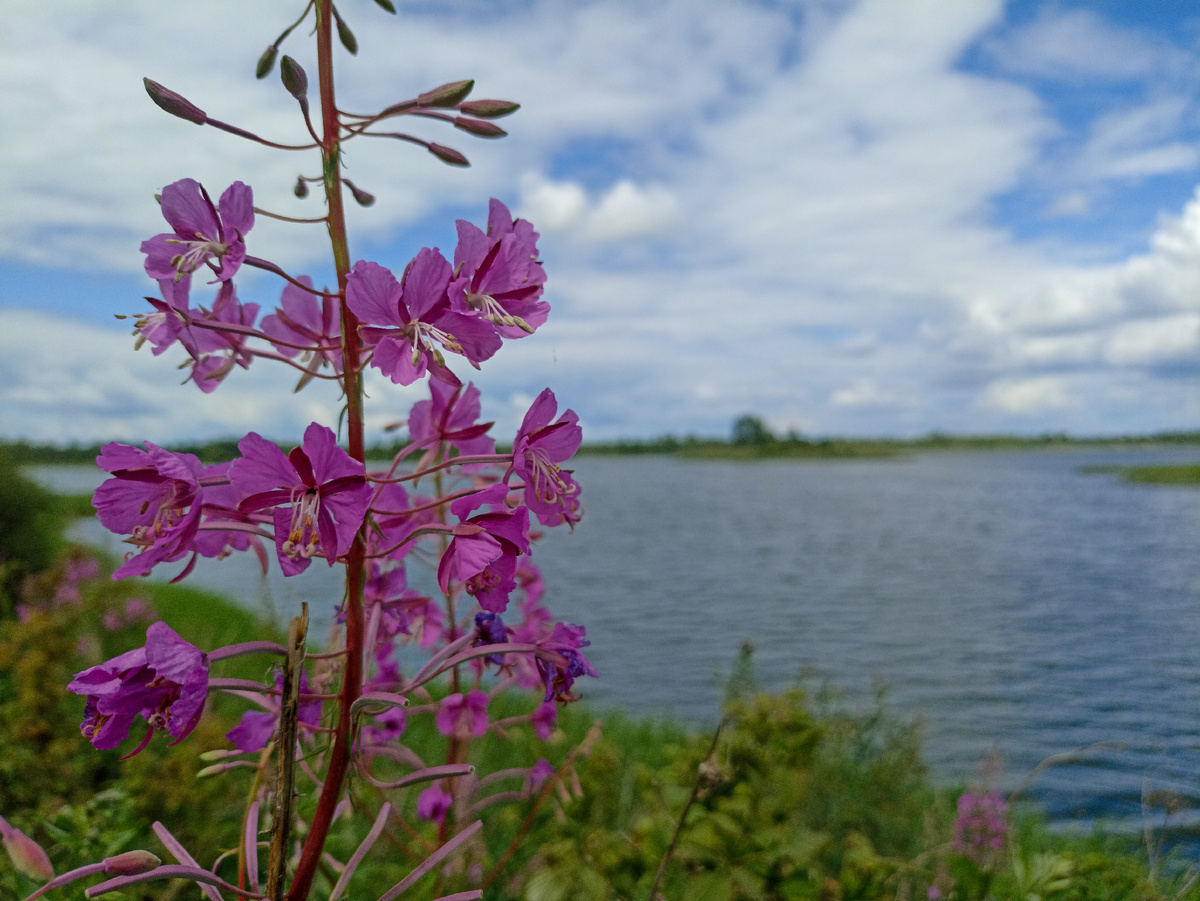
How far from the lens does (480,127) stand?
1.59 metres

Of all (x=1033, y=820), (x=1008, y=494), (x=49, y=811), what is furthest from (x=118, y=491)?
(x=1008, y=494)

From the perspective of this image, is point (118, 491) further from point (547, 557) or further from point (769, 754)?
point (547, 557)

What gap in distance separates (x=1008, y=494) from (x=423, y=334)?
143ft

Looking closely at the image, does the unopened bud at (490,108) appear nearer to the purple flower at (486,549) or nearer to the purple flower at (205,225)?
the purple flower at (205,225)

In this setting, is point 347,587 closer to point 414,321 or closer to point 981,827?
point 414,321

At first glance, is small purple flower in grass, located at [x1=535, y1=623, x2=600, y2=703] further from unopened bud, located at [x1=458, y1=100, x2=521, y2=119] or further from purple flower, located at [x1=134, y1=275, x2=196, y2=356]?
unopened bud, located at [x1=458, y1=100, x2=521, y2=119]

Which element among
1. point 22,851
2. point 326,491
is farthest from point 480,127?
point 22,851

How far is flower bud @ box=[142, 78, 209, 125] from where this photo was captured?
4.72 feet

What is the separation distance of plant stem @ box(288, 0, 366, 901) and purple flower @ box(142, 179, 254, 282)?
0.15 m

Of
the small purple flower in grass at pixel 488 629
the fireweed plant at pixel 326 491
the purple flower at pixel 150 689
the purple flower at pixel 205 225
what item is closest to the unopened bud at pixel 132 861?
the fireweed plant at pixel 326 491

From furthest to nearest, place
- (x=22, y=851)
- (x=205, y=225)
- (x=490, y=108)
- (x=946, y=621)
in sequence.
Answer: (x=946, y=621)
(x=490, y=108)
(x=205, y=225)
(x=22, y=851)

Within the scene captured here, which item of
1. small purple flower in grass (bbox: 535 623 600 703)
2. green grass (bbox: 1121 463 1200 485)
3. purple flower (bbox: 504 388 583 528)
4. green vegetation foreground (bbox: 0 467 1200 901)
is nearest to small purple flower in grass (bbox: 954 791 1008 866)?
green vegetation foreground (bbox: 0 467 1200 901)

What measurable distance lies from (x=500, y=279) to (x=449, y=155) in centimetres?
37

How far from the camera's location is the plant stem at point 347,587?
1.38m
